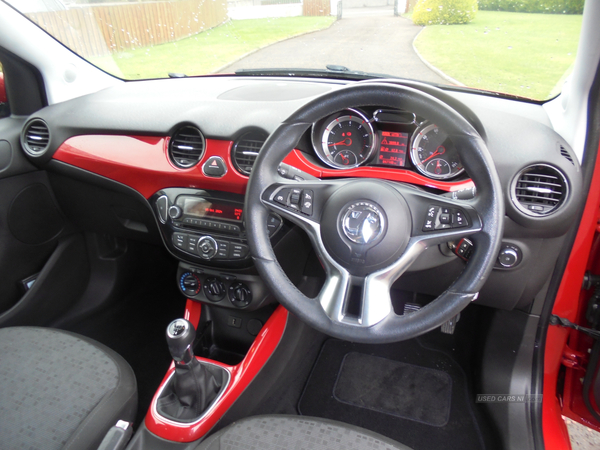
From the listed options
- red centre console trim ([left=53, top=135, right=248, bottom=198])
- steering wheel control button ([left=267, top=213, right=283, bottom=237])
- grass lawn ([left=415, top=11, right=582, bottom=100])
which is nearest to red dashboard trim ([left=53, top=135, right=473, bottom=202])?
red centre console trim ([left=53, top=135, right=248, bottom=198])

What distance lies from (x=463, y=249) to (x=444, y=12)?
0.88m

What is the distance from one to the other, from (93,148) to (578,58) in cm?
179

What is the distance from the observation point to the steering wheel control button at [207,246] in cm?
164

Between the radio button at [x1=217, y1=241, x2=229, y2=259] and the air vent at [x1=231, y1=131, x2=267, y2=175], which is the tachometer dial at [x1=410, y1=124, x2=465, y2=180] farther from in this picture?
the radio button at [x1=217, y1=241, x2=229, y2=259]

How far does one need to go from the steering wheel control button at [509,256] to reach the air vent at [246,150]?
2.94 ft

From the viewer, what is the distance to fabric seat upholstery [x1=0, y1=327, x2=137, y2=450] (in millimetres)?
1204

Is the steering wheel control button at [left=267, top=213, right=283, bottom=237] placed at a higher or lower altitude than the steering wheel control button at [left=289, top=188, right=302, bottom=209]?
lower

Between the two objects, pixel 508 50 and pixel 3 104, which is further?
pixel 3 104

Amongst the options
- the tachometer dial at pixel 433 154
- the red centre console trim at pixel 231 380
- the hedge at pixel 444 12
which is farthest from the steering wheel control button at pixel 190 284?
the hedge at pixel 444 12

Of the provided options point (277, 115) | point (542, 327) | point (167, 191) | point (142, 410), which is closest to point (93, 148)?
point (167, 191)

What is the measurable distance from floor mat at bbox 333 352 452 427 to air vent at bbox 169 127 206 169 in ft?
4.21

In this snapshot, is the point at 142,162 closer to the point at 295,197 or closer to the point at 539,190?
the point at 295,197

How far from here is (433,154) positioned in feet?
4.54

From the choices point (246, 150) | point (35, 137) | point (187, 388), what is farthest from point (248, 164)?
point (35, 137)
